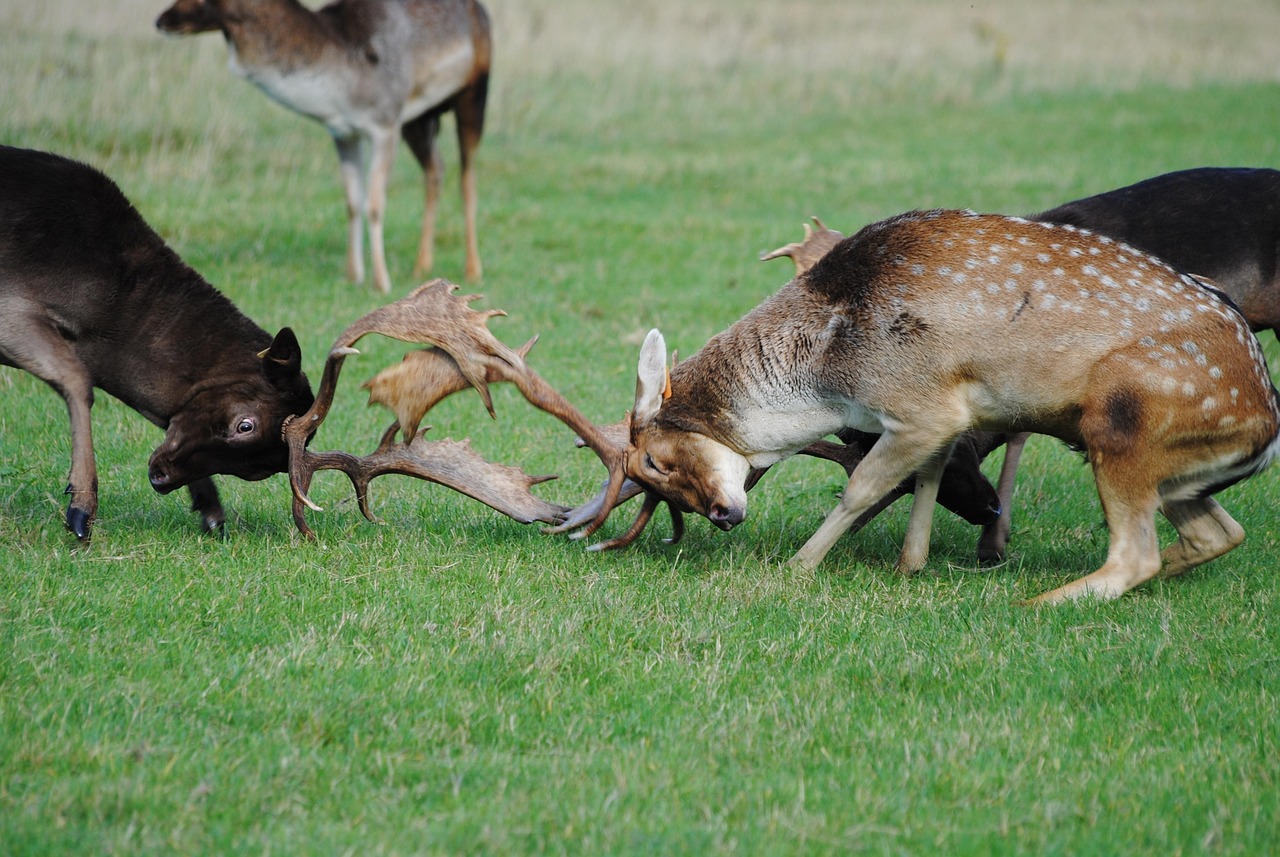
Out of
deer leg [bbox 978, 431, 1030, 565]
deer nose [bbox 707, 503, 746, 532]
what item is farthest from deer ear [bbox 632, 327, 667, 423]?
deer leg [bbox 978, 431, 1030, 565]

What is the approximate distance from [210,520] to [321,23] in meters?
7.54

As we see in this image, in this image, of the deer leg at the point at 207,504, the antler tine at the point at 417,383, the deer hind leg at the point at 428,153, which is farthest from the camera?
the deer hind leg at the point at 428,153

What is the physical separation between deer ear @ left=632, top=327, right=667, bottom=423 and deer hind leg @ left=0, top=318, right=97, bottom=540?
2.38 m

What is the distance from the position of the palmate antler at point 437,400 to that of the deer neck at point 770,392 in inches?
17.0

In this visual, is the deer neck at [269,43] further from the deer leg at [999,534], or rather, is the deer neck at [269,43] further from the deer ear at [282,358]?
the deer leg at [999,534]

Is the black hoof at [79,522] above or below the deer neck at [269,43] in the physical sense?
below

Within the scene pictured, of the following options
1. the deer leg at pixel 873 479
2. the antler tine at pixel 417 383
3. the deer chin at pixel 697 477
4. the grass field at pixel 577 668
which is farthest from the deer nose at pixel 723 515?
the antler tine at pixel 417 383

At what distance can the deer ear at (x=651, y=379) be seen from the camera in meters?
6.16

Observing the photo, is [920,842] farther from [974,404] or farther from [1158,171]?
[1158,171]

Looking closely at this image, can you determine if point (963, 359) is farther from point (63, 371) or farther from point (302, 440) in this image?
point (63, 371)

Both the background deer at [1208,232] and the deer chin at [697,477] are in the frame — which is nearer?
the deer chin at [697,477]

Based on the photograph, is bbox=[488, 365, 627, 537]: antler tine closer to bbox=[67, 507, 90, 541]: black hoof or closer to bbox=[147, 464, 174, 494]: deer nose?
bbox=[147, 464, 174, 494]: deer nose

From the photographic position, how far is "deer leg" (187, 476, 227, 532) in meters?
6.43

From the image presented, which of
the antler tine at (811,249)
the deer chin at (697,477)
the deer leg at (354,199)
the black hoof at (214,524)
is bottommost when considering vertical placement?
the deer leg at (354,199)
